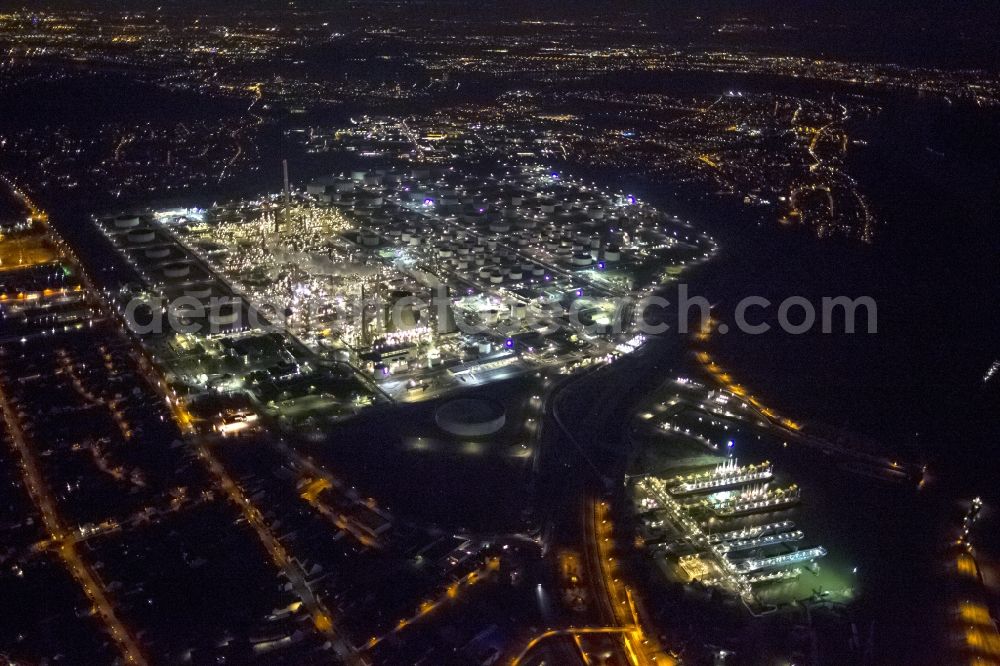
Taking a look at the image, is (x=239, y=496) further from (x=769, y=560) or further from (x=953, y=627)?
(x=953, y=627)

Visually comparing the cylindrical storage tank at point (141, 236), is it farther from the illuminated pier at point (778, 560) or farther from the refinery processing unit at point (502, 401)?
the illuminated pier at point (778, 560)

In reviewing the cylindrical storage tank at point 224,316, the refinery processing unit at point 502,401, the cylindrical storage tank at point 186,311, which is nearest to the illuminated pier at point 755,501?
the refinery processing unit at point 502,401

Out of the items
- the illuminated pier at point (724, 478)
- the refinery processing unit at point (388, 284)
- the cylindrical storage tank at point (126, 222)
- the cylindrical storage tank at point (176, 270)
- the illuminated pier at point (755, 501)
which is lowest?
the illuminated pier at point (755, 501)

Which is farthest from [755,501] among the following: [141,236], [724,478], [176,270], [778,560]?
[141,236]

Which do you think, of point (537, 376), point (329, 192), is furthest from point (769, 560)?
point (329, 192)

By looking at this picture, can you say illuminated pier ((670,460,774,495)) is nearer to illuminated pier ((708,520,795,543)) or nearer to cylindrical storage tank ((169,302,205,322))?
illuminated pier ((708,520,795,543))

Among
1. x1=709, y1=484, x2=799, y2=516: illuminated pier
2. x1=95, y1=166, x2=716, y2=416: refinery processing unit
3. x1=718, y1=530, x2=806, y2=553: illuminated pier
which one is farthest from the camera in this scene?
x1=95, y1=166, x2=716, y2=416: refinery processing unit

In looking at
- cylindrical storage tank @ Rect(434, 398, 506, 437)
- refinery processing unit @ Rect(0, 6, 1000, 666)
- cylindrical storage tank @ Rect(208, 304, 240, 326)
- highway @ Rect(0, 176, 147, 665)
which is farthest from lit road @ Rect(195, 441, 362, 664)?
cylindrical storage tank @ Rect(208, 304, 240, 326)

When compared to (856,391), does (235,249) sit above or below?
above
